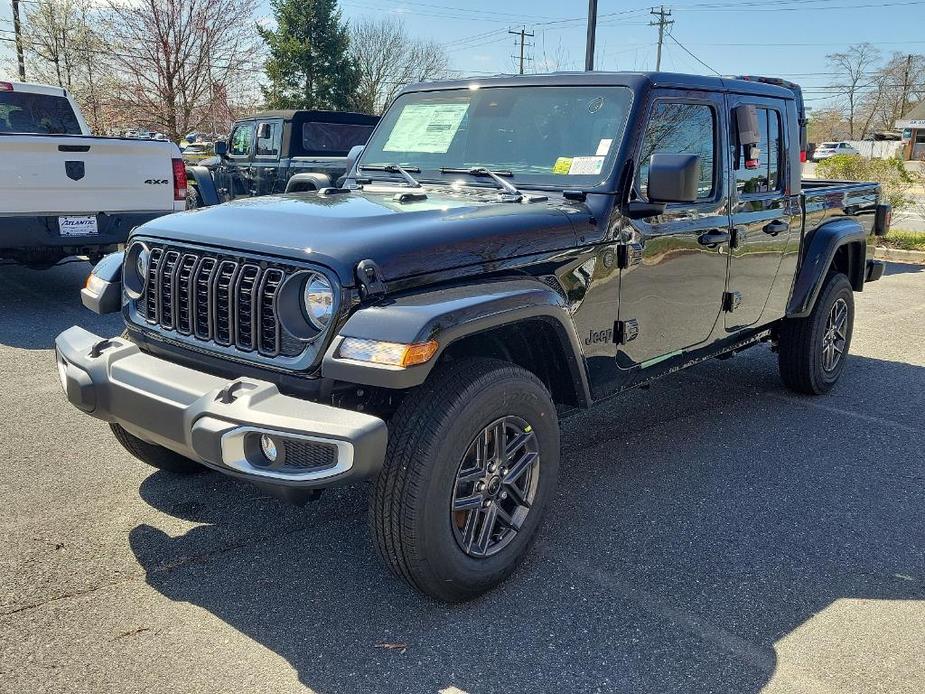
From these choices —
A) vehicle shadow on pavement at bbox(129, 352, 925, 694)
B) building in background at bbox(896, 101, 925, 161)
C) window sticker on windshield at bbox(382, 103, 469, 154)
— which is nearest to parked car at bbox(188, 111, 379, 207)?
window sticker on windshield at bbox(382, 103, 469, 154)

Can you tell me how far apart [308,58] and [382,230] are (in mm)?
36487

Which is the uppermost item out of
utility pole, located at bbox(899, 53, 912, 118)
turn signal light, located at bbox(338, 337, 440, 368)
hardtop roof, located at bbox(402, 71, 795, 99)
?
utility pole, located at bbox(899, 53, 912, 118)

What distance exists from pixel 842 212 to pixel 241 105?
78.0 feet

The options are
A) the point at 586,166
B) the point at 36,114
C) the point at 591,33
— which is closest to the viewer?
the point at 586,166

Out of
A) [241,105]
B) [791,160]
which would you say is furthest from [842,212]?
[241,105]

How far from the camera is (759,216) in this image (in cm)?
454

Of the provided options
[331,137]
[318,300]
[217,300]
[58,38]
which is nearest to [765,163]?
[318,300]

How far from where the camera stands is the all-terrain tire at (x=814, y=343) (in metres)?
5.36

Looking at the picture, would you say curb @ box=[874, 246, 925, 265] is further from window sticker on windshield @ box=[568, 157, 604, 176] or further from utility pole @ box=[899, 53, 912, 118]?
utility pole @ box=[899, 53, 912, 118]

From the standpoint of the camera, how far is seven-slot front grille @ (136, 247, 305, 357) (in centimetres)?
279

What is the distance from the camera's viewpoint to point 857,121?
79.6 m

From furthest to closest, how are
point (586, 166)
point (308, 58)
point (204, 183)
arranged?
point (308, 58)
point (204, 183)
point (586, 166)

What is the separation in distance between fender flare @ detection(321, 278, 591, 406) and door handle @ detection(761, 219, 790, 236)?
205cm

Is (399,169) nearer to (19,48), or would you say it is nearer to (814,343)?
(814,343)
